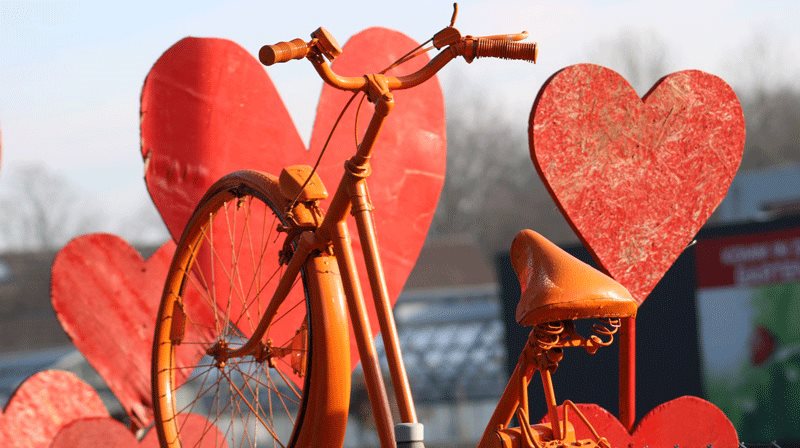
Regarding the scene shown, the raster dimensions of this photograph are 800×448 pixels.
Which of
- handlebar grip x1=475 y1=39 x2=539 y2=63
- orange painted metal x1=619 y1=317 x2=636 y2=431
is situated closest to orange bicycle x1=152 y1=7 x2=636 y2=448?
handlebar grip x1=475 y1=39 x2=539 y2=63

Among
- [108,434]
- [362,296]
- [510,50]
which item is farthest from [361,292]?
[108,434]

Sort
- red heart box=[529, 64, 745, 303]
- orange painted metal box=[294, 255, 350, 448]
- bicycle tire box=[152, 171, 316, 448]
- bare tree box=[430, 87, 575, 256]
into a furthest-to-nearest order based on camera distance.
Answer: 1. bare tree box=[430, 87, 575, 256]
2. red heart box=[529, 64, 745, 303]
3. bicycle tire box=[152, 171, 316, 448]
4. orange painted metal box=[294, 255, 350, 448]

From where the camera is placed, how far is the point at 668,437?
4.38 metres

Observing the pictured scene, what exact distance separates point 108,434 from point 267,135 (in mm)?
1354

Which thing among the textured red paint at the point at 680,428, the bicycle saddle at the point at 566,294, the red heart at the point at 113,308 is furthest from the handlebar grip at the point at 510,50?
the red heart at the point at 113,308

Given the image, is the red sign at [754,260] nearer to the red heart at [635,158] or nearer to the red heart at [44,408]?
the red heart at [635,158]

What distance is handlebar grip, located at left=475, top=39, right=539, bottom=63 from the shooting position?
132 inches

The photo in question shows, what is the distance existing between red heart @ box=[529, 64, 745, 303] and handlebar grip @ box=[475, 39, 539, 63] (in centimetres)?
87

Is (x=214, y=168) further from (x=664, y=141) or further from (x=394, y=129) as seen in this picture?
(x=664, y=141)

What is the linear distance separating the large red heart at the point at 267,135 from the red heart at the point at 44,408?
3.17ft

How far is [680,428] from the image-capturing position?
4.39m

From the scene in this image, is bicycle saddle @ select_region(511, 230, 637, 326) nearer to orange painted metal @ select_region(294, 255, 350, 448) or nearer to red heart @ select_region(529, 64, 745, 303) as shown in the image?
orange painted metal @ select_region(294, 255, 350, 448)

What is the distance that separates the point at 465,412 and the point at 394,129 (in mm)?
12534

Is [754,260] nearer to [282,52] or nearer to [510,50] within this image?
[510,50]
